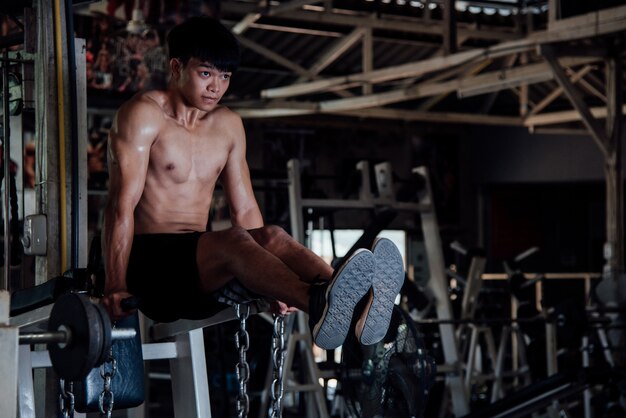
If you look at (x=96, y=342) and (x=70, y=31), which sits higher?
(x=70, y=31)

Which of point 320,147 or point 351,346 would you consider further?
point 320,147

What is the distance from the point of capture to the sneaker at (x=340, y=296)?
265cm

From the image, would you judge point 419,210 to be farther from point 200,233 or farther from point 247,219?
point 200,233

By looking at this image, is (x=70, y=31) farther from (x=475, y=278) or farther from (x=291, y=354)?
(x=475, y=278)

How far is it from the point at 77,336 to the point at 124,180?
859 mm

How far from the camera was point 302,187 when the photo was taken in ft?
22.4

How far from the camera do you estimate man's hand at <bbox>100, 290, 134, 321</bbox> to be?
2926 millimetres

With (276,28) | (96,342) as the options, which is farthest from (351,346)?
(276,28)

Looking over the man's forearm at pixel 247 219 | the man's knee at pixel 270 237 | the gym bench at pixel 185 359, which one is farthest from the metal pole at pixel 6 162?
the man's knee at pixel 270 237

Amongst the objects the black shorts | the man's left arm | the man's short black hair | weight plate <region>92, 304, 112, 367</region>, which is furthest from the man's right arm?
weight plate <region>92, 304, 112, 367</region>

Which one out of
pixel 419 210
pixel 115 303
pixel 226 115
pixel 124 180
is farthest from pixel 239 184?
pixel 419 210

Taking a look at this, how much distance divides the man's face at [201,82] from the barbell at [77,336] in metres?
0.95

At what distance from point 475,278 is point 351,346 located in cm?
329

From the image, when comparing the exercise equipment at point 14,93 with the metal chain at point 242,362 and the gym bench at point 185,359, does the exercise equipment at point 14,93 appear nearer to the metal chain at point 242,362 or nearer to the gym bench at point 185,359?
the gym bench at point 185,359
